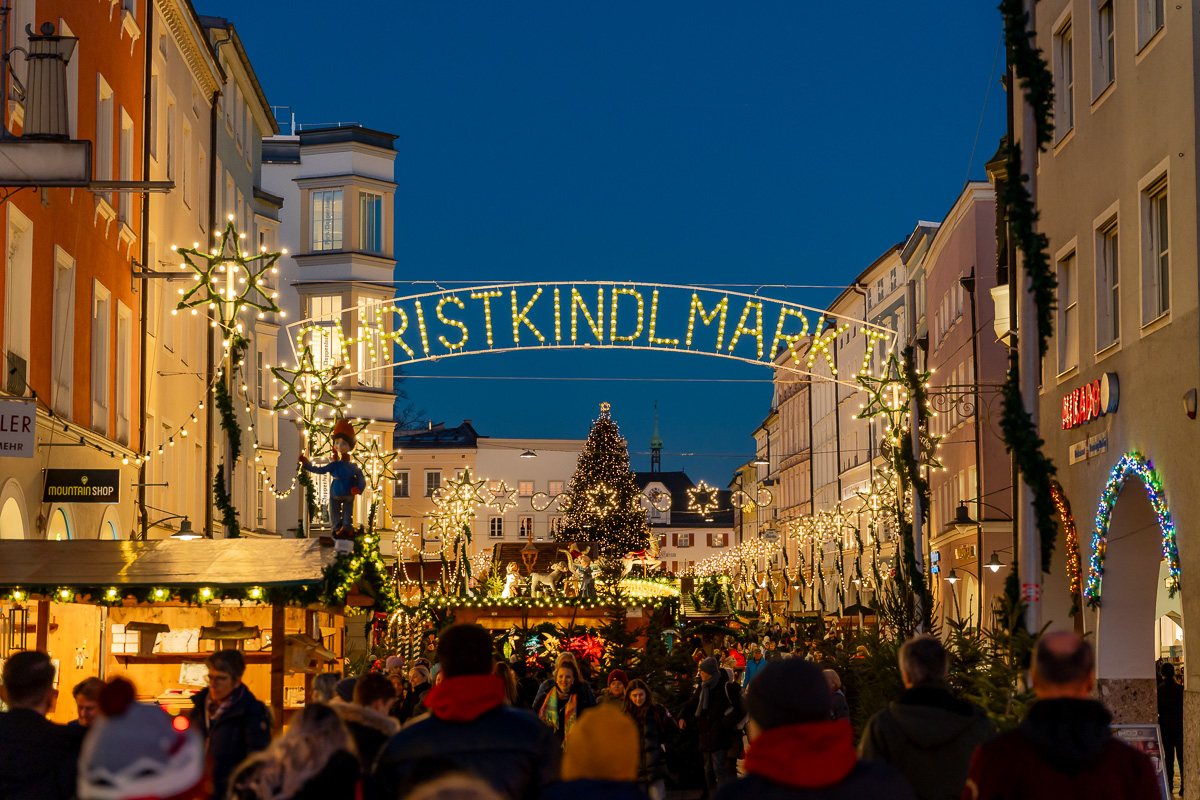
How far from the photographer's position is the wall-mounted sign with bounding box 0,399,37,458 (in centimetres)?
1600

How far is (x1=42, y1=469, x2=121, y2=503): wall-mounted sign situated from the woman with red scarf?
8367mm

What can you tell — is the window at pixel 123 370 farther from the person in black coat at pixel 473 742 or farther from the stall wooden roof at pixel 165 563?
the person in black coat at pixel 473 742

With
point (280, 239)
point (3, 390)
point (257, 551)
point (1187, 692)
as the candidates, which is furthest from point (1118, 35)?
point (280, 239)

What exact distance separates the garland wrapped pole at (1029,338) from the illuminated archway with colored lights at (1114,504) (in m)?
1.96

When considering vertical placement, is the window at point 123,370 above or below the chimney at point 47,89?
below

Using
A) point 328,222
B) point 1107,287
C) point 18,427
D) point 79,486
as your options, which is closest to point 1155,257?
point 1107,287

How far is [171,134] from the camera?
102ft

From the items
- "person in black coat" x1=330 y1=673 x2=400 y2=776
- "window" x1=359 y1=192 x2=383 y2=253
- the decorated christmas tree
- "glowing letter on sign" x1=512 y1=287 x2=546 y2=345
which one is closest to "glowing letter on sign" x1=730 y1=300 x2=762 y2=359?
"glowing letter on sign" x1=512 y1=287 x2=546 y2=345

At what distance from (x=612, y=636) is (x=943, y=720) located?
46.2ft

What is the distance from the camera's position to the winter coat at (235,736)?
26.1 feet

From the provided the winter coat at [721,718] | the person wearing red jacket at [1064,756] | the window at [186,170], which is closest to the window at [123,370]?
the window at [186,170]

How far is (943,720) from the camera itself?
6.74 meters

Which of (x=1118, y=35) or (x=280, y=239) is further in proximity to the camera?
(x=280, y=239)

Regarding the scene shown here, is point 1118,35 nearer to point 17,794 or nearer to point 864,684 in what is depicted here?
point 864,684
